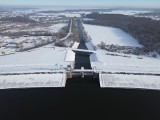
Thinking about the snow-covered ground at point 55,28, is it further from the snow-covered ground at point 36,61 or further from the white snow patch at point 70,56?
the white snow patch at point 70,56

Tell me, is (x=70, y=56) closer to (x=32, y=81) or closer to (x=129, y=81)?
(x=32, y=81)

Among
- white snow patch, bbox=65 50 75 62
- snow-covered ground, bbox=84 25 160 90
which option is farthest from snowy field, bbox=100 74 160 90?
white snow patch, bbox=65 50 75 62

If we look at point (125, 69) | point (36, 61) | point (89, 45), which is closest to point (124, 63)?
point (125, 69)

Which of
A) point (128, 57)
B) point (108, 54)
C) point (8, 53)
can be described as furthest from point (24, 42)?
point (128, 57)

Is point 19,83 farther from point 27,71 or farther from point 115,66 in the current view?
point 115,66

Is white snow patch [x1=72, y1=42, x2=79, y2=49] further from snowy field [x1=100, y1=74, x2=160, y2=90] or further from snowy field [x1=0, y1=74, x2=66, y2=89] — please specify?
snowy field [x1=100, y1=74, x2=160, y2=90]

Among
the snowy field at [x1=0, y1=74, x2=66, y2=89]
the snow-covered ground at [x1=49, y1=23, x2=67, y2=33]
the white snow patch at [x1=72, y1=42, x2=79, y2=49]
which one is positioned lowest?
the snowy field at [x1=0, y1=74, x2=66, y2=89]
